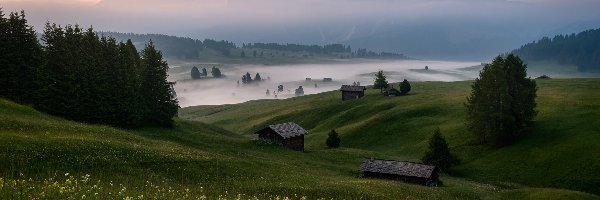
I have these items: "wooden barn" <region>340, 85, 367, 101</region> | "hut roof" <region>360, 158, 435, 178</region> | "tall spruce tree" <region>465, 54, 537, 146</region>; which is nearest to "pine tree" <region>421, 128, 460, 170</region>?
"hut roof" <region>360, 158, 435, 178</region>

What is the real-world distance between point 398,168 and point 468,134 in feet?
96.8

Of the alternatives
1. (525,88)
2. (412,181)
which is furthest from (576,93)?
(412,181)

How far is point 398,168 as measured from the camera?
57.7 meters

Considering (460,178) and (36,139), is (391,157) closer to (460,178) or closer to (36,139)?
(460,178)

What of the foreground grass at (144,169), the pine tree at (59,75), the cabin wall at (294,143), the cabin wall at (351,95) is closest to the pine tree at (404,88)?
the cabin wall at (351,95)

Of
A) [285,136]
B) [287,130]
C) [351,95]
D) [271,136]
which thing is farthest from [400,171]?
[351,95]

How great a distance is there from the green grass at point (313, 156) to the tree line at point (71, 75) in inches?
231

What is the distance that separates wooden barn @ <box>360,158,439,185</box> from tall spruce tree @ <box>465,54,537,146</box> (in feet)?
72.1

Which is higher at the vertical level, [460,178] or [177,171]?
[177,171]

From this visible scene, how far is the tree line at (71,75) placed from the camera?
6247cm

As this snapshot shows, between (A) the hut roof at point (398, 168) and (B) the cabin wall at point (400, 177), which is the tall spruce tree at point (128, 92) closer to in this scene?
(A) the hut roof at point (398, 168)

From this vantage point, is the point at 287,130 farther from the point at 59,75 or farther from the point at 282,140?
the point at 59,75

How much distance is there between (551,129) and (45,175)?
72693mm

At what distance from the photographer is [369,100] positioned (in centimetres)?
12744
